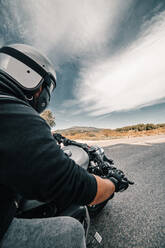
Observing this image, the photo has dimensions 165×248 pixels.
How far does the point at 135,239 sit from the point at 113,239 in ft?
0.81

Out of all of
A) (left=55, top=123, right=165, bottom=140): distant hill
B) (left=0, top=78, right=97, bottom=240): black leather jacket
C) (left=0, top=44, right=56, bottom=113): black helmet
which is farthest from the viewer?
(left=55, top=123, right=165, bottom=140): distant hill

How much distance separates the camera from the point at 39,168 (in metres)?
0.52

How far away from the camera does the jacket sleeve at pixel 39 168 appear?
51 centimetres

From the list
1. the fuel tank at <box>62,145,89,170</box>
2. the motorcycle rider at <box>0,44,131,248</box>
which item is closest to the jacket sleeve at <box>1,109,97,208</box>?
the motorcycle rider at <box>0,44,131,248</box>

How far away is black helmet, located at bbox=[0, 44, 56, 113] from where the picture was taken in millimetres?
1011

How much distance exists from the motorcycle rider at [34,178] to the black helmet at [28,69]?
307mm

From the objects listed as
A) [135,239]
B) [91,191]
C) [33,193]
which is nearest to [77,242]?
[91,191]

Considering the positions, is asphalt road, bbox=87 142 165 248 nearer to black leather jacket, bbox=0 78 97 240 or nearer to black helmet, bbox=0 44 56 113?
black leather jacket, bbox=0 78 97 240

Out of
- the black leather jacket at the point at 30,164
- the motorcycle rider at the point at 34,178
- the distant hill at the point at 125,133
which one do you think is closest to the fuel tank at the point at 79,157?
the motorcycle rider at the point at 34,178

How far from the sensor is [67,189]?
1.93 feet

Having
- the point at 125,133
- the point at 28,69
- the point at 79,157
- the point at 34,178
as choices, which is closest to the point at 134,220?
the point at 79,157

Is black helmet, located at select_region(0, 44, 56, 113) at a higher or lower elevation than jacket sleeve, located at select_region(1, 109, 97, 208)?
higher

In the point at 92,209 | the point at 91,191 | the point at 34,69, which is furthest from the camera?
the point at 92,209

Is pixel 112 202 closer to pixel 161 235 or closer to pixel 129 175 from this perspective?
pixel 161 235
